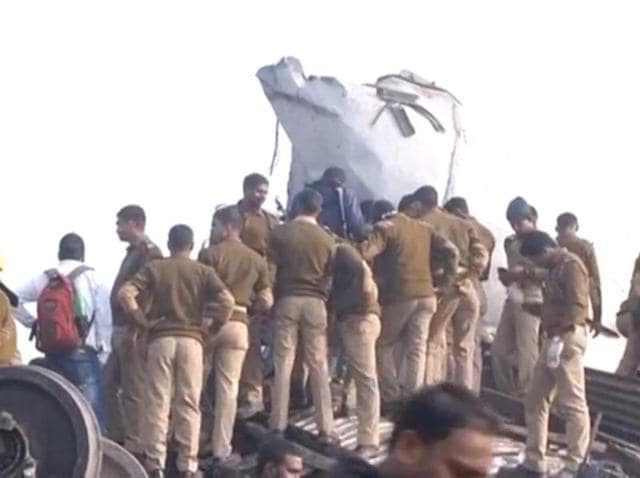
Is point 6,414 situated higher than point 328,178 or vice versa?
point 328,178

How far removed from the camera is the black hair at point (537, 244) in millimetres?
18281

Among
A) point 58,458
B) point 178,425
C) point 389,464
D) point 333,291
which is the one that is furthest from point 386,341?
point 389,464

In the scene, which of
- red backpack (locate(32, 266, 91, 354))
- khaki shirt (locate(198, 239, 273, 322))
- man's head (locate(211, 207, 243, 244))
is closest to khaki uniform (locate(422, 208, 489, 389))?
khaki shirt (locate(198, 239, 273, 322))

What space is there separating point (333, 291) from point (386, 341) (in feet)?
3.66

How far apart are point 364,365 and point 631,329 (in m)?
3.98

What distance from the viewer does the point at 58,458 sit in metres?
15.5

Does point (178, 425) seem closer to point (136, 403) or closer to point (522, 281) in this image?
point (136, 403)

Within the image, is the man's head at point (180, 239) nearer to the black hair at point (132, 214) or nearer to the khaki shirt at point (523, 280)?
the black hair at point (132, 214)

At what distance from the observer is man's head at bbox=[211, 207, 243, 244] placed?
17859 mm

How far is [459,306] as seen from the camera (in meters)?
20.3

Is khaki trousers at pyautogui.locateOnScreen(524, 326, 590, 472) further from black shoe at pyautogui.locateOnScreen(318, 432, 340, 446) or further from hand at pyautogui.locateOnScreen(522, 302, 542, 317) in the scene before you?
black shoe at pyautogui.locateOnScreen(318, 432, 340, 446)

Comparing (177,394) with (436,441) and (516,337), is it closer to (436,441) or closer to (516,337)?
(516,337)

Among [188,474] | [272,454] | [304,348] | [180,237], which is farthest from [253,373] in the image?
[272,454]

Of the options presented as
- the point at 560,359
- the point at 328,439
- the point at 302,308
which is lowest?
the point at 328,439
